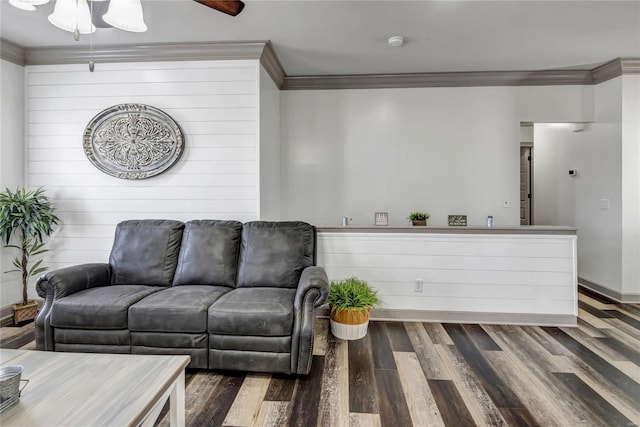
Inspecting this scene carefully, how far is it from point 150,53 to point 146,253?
81.4 inches

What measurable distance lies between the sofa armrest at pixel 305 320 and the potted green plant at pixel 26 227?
273 cm

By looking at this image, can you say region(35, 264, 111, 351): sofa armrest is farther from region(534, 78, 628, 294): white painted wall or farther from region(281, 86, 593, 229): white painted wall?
region(534, 78, 628, 294): white painted wall

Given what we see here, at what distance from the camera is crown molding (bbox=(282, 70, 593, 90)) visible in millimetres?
4156

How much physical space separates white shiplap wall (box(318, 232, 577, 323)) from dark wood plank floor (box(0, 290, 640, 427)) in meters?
0.27

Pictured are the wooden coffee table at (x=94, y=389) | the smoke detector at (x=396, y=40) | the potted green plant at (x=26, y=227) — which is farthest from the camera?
the smoke detector at (x=396, y=40)

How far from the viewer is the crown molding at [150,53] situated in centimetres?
331

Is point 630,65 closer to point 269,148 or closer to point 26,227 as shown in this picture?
point 269,148

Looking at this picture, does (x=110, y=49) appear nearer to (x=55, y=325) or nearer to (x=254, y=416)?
(x=55, y=325)

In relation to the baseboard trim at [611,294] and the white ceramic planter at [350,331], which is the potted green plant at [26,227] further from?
the baseboard trim at [611,294]

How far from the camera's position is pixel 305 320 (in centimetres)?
228

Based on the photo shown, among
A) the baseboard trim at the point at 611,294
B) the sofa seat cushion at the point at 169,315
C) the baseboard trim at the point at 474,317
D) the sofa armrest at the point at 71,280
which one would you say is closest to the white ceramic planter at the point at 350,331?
the baseboard trim at the point at 474,317

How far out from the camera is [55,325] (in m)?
2.40

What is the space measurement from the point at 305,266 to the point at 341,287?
1.26 feet

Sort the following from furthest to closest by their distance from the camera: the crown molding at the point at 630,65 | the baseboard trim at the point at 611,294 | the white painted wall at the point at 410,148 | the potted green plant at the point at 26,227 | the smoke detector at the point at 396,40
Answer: the white painted wall at the point at 410,148 → the baseboard trim at the point at 611,294 → the crown molding at the point at 630,65 → the smoke detector at the point at 396,40 → the potted green plant at the point at 26,227
